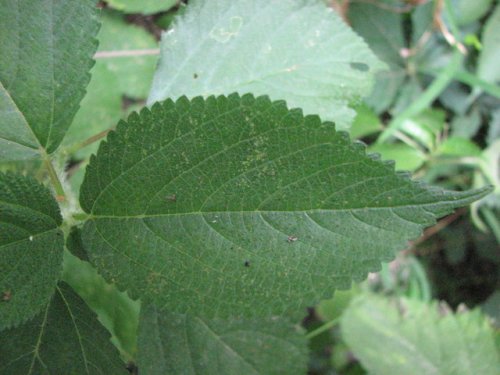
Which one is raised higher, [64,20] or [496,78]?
[64,20]

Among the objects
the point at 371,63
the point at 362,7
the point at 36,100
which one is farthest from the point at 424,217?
the point at 362,7

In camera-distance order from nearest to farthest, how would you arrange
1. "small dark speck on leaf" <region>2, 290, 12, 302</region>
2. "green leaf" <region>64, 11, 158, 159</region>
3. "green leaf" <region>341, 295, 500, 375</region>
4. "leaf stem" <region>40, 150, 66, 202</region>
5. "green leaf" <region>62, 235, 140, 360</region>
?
"small dark speck on leaf" <region>2, 290, 12, 302</region> < "leaf stem" <region>40, 150, 66, 202</region> < "green leaf" <region>62, 235, 140, 360</region> < "green leaf" <region>64, 11, 158, 159</region> < "green leaf" <region>341, 295, 500, 375</region>

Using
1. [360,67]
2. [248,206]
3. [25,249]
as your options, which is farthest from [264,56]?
[25,249]

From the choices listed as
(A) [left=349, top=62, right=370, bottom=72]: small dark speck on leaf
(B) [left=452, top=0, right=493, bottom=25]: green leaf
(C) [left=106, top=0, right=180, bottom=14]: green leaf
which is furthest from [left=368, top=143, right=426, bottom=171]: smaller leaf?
(C) [left=106, top=0, right=180, bottom=14]: green leaf

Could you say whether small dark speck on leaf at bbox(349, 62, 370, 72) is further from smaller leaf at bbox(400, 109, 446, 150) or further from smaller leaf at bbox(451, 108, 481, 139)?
smaller leaf at bbox(451, 108, 481, 139)

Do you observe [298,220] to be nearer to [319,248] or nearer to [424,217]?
[319,248]

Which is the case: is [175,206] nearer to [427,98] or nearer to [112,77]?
[112,77]
